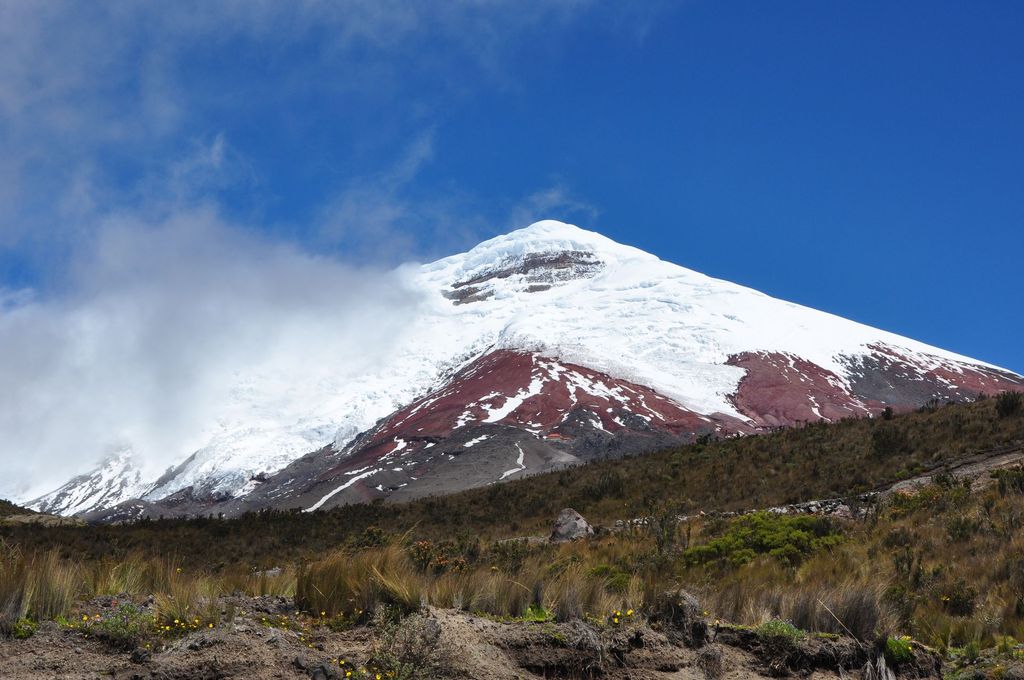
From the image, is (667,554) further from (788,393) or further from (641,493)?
(788,393)

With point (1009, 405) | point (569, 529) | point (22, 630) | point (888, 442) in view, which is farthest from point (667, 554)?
point (1009, 405)

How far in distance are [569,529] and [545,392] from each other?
7664 cm

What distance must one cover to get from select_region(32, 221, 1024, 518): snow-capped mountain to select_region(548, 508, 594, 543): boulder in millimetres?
43303

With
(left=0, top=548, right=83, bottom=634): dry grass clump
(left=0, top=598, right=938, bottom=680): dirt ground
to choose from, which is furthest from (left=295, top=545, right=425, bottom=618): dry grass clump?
(left=0, top=548, right=83, bottom=634): dry grass clump

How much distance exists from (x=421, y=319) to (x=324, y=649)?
160 metres

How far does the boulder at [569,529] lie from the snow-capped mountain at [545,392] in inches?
1705

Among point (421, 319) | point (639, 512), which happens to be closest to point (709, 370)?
point (421, 319)

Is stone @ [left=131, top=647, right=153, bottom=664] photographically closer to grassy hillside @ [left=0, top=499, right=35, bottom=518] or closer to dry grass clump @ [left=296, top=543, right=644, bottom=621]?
dry grass clump @ [left=296, top=543, right=644, bottom=621]

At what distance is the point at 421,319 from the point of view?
16512cm

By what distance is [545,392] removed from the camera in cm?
10012

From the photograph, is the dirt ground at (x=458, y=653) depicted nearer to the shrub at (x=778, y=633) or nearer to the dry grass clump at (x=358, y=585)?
the shrub at (x=778, y=633)

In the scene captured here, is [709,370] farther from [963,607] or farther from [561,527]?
[963,607]

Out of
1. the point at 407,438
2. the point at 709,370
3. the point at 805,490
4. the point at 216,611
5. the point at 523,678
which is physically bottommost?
the point at 523,678

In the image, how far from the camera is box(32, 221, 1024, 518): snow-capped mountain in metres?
83.7
